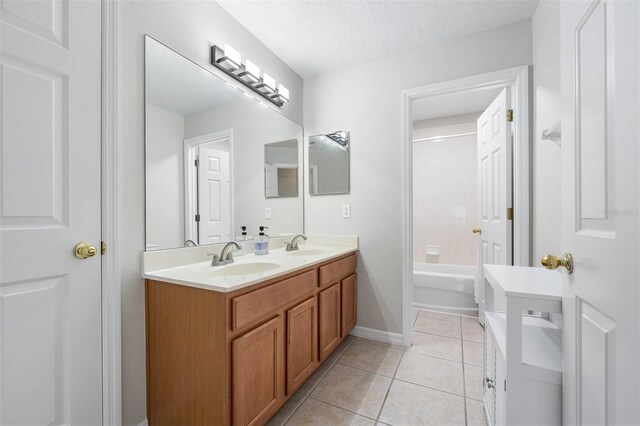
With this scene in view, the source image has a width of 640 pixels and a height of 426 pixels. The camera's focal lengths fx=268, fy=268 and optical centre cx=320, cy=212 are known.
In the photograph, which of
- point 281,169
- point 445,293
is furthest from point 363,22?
point 445,293

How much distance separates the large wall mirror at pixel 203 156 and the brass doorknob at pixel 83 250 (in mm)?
239

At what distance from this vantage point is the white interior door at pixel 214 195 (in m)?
1.66

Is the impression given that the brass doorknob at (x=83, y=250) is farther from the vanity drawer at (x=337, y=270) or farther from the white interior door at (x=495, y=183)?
the white interior door at (x=495, y=183)

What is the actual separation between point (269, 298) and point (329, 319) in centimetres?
77

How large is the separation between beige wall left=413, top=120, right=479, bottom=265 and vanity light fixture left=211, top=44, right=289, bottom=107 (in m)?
2.37

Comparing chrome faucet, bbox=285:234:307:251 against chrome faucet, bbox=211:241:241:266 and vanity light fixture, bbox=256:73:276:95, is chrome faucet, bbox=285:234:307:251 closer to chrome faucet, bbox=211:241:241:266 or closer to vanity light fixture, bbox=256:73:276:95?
chrome faucet, bbox=211:241:241:266

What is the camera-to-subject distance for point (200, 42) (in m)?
1.61

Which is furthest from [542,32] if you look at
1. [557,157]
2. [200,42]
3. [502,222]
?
[200,42]

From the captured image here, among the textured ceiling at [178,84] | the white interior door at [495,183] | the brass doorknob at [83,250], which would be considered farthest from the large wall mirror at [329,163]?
the brass doorknob at [83,250]

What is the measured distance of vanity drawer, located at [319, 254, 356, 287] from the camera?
1.83 m

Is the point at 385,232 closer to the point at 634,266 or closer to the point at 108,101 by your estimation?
the point at 634,266

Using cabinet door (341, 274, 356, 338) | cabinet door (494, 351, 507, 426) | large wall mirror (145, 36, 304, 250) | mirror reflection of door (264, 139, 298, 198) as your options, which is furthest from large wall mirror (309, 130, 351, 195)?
cabinet door (494, 351, 507, 426)

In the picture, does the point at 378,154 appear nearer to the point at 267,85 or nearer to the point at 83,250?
the point at 267,85

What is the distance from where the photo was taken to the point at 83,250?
1.09m
